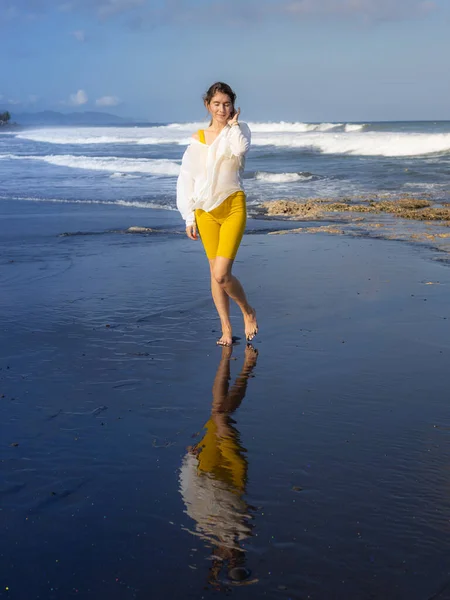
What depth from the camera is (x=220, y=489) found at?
3070 millimetres

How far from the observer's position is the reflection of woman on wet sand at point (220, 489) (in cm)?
259

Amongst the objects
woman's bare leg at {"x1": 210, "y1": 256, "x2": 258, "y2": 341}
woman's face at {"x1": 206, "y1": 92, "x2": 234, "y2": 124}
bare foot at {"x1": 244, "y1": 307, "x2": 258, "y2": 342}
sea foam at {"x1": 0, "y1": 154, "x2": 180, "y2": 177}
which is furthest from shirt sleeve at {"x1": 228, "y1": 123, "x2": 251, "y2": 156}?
sea foam at {"x1": 0, "y1": 154, "x2": 180, "y2": 177}

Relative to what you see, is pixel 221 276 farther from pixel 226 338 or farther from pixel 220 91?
pixel 220 91

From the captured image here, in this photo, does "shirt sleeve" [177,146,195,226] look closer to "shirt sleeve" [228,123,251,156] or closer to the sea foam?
"shirt sleeve" [228,123,251,156]

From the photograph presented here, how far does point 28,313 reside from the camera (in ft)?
19.7

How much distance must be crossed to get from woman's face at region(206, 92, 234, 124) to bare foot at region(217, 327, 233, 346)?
1.48 metres

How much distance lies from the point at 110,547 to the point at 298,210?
10.6 metres

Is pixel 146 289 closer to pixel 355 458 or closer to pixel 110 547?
pixel 355 458

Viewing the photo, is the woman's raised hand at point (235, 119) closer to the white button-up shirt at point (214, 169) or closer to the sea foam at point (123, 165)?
the white button-up shirt at point (214, 169)

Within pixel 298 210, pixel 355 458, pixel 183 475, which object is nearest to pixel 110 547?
pixel 183 475

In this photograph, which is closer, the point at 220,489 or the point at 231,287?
the point at 220,489

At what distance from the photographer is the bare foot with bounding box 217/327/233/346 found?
17.3 ft

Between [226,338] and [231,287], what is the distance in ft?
1.23

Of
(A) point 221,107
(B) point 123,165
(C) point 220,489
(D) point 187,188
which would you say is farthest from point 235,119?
(B) point 123,165
